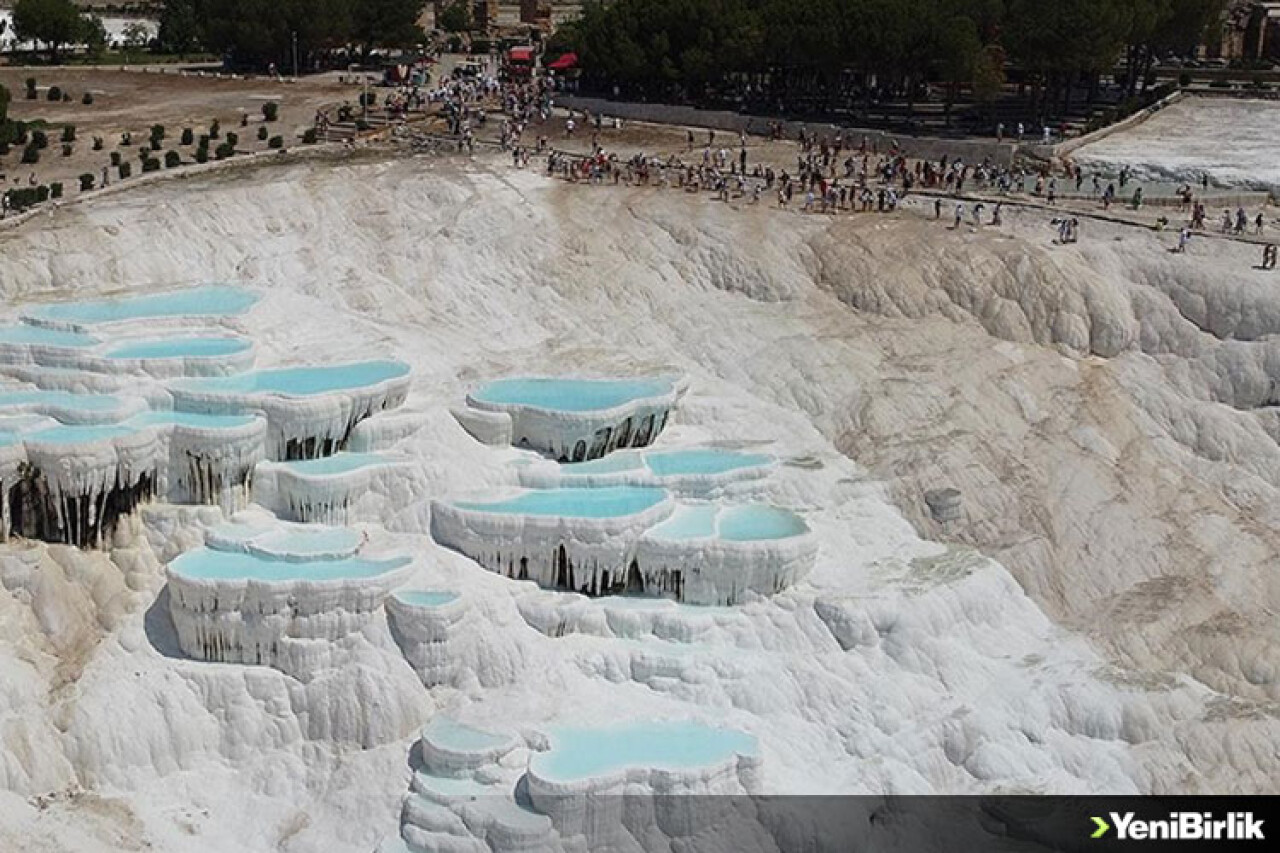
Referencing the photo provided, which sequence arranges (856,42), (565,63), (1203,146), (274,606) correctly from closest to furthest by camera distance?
(274,606) → (1203,146) → (856,42) → (565,63)

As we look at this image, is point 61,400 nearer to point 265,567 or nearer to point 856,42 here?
point 265,567

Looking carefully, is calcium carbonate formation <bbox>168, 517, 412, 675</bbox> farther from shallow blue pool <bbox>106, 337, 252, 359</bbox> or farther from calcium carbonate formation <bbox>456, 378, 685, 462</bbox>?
shallow blue pool <bbox>106, 337, 252, 359</bbox>

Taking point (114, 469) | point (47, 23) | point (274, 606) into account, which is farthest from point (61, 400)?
point (47, 23)

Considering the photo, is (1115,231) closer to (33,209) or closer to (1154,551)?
(1154,551)

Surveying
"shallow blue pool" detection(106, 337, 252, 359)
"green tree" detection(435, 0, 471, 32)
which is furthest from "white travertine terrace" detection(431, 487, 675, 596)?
"green tree" detection(435, 0, 471, 32)

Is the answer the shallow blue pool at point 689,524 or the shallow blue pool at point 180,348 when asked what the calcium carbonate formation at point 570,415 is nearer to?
the shallow blue pool at point 689,524

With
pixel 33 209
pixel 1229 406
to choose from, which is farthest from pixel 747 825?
pixel 33 209
